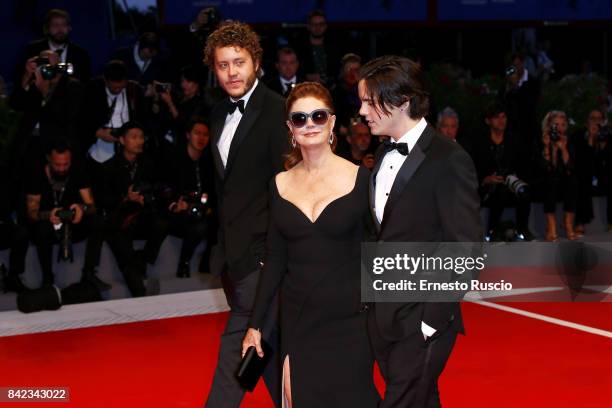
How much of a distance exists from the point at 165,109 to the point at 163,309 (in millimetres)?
2846

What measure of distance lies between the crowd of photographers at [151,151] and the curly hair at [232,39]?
180 inches

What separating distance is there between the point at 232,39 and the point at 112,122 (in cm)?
574

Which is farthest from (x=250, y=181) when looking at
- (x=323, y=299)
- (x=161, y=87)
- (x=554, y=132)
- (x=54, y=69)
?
(x=554, y=132)

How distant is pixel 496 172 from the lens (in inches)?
448

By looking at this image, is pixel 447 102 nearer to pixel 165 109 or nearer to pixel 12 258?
pixel 165 109

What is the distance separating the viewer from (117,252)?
9.20 m

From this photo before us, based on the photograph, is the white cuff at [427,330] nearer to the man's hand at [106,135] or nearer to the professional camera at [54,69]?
the professional camera at [54,69]

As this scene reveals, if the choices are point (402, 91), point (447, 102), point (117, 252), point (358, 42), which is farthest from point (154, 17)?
point (402, 91)

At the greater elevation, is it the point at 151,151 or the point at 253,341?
the point at 151,151

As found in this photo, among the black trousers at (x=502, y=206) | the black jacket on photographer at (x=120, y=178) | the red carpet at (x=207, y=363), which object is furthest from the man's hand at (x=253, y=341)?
the black trousers at (x=502, y=206)

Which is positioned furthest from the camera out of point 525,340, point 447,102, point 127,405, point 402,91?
point 447,102

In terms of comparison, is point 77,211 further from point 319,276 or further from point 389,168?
point 389,168

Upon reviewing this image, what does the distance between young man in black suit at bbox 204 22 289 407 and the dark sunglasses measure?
2.05 feet

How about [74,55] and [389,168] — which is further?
[74,55]
